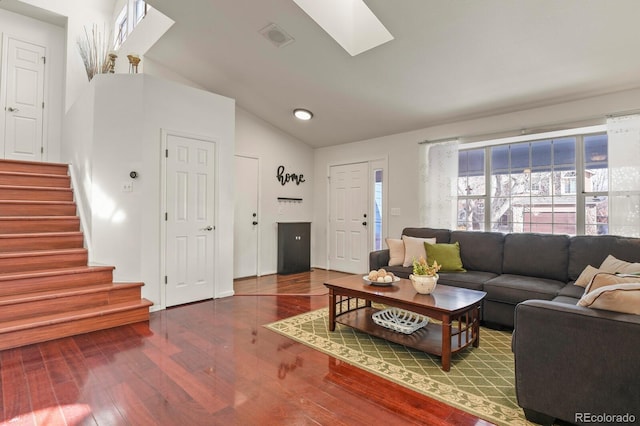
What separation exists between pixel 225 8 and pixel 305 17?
0.84 m

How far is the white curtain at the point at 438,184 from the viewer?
4469 millimetres

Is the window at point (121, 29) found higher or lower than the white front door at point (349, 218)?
higher

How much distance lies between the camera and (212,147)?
418cm

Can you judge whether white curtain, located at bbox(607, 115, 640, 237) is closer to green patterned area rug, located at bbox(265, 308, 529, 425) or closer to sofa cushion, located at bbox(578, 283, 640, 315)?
green patterned area rug, located at bbox(265, 308, 529, 425)

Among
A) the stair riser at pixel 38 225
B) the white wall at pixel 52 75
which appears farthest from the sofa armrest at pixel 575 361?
the white wall at pixel 52 75

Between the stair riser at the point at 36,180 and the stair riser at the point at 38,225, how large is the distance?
0.77 meters

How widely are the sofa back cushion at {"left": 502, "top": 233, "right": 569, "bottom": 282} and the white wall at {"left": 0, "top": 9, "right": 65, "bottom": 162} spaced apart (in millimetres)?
6628

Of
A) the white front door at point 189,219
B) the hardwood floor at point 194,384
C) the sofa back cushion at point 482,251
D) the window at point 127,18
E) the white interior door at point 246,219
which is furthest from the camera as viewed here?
the white interior door at point 246,219

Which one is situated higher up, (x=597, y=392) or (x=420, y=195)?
(x=420, y=195)

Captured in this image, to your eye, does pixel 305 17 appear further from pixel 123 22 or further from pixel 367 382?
pixel 123 22

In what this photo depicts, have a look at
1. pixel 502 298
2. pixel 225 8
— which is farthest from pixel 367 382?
pixel 225 8

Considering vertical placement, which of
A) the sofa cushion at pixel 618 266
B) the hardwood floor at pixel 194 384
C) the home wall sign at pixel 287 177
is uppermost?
the home wall sign at pixel 287 177

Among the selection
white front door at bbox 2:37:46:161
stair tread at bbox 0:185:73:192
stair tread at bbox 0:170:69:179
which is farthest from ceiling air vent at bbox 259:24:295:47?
white front door at bbox 2:37:46:161

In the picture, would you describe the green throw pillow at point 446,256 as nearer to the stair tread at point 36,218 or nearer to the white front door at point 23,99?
the stair tread at point 36,218
